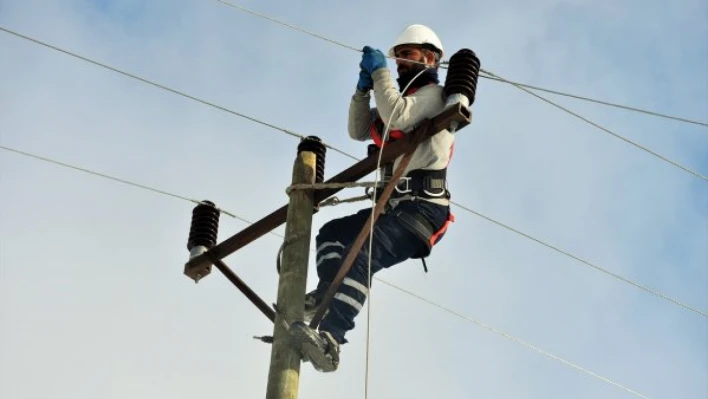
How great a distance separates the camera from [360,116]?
6.86 meters

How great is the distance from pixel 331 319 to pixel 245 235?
34.7 inches

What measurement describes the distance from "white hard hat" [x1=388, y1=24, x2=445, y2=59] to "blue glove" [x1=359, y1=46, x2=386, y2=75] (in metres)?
0.55

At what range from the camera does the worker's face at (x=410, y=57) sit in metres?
6.86

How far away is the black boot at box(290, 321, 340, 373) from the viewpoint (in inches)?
213

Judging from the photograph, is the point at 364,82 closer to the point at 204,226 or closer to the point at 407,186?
the point at 407,186

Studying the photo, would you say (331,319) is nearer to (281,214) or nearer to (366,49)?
(281,214)

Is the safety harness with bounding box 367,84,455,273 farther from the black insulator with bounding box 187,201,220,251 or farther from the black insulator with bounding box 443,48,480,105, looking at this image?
the black insulator with bounding box 187,201,220,251

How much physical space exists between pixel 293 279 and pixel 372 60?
4.43 feet

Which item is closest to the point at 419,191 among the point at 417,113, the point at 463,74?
the point at 417,113

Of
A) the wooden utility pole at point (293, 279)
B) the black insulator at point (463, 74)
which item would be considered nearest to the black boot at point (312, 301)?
the wooden utility pole at point (293, 279)

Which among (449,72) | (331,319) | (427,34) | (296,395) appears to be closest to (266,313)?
(331,319)

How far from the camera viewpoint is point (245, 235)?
6477mm

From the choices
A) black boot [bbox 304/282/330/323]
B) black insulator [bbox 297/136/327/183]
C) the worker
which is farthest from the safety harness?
black boot [bbox 304/282/330/323]

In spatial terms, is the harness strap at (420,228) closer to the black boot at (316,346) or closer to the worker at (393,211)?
the worker at (393,211)
